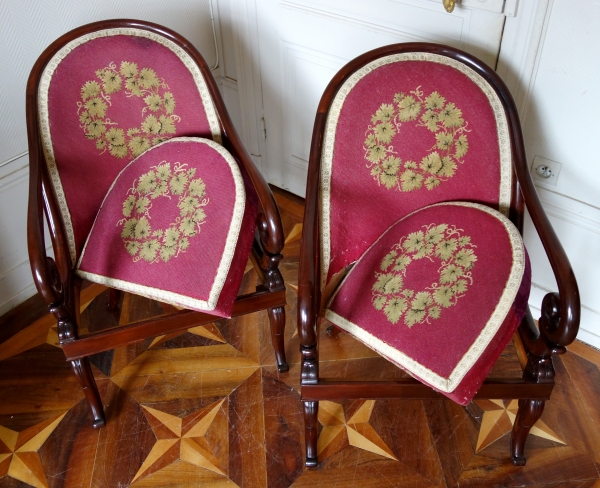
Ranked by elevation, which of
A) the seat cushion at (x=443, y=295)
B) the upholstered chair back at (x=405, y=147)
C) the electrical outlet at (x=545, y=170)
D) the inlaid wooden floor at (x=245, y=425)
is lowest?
the inlaid wooden floor at (x=245, y=425)

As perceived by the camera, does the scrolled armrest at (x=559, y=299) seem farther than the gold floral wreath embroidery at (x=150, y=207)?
No

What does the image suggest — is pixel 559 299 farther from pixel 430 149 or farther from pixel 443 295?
pixel 430 149

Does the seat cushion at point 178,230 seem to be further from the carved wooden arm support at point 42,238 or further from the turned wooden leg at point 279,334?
the turned wooden leg at point 279,334

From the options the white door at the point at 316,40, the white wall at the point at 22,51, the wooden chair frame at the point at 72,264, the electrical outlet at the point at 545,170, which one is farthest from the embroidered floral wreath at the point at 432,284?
the white wall at the point at 22,51

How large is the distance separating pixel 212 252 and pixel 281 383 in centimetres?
47

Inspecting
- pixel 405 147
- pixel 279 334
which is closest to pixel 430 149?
pixel 405 147

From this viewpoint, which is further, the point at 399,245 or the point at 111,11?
the point at 111,11

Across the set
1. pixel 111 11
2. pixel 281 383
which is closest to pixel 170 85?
pixel 111 11

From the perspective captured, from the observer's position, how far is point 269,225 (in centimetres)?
122

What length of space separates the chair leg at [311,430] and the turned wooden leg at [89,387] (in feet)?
1.66

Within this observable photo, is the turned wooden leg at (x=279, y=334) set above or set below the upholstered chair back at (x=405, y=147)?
below

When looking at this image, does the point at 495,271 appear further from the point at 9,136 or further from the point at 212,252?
the point at 9,136

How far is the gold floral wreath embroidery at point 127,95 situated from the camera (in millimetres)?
1389

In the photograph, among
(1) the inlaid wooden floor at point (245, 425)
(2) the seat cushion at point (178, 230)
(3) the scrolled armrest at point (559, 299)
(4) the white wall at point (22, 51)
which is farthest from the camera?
(4) the white wall at point (22, 51)
